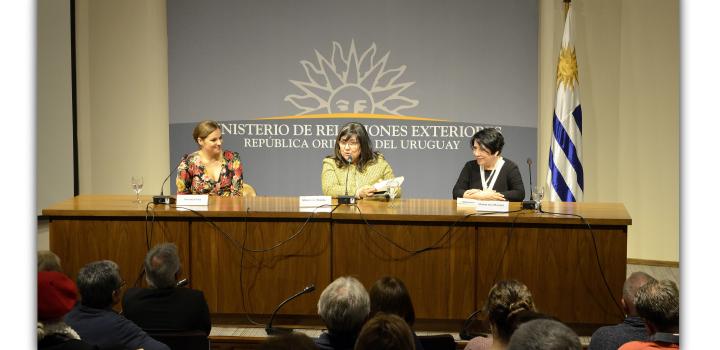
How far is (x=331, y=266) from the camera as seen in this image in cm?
475

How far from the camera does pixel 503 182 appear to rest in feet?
18.5

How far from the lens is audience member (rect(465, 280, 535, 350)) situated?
273 centimetres

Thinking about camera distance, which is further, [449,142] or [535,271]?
[449,142]

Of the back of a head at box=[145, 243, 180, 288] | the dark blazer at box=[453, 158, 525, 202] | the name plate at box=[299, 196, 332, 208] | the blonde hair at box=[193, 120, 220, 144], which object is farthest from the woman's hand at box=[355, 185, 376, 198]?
the back of a head at box=[145, 243, 180, 288]

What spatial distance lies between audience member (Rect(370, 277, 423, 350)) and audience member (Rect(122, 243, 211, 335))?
0.86 m

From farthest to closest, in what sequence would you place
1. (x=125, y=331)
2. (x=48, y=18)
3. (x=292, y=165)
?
(x=292, y=165)
(x=48, y=18)
(x=125, y=331)

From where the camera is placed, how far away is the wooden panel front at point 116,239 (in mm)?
4793

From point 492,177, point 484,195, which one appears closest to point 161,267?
point 484,195

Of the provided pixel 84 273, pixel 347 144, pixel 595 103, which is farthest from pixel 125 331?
pixel 595 103

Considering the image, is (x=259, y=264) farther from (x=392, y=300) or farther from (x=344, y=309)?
(x=344, y=309)

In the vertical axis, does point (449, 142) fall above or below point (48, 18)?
below
